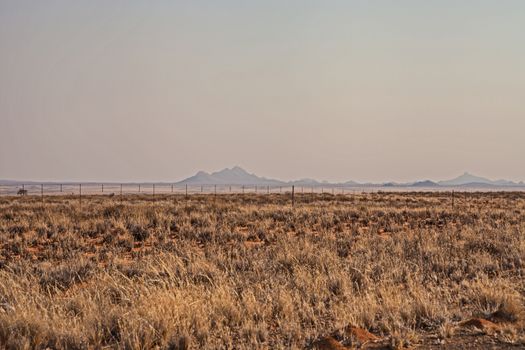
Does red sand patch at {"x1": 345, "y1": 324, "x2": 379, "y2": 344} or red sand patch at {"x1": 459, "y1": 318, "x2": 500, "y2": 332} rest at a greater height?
red sand patch at {"x1": 459, "y1": 318, "x2": 500, "y2": 332}

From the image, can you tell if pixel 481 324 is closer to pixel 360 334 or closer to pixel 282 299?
pixel 360 334

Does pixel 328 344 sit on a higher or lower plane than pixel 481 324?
lower

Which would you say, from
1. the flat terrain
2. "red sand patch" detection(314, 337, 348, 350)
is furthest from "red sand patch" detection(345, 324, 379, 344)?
"red sand patch" detection(314, 337, 348, 350)

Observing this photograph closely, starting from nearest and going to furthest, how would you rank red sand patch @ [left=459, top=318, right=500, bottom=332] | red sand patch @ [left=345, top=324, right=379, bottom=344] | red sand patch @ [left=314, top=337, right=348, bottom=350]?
1. red sand patch @ [left=314, top=337, right=348, bottom=350]
2. red sand patch @ [left=345, top=324, right=379, bottom=344]
3. red sand patch @ [left=459, top=318, right=500, bottom=332]

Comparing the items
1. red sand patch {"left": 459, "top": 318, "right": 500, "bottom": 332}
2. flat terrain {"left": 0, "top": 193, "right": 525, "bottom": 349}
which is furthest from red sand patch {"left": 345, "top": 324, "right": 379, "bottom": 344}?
red sand patch {"left": 459, "top": 318, "right": 500, "bottom": 332}

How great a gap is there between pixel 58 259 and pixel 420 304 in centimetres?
1124

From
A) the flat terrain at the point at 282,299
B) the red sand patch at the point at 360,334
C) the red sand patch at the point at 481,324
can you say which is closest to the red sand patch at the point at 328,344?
the flat terrain at the point at 282,299

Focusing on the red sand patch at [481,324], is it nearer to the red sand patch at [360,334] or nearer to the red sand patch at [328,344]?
the red sand patch at [360,334]

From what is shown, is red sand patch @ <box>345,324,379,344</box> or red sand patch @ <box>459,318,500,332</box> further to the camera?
red sand patch @ <box>459,318,500,332</box>

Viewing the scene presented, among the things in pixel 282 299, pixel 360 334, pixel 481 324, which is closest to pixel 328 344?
pixel 360 334

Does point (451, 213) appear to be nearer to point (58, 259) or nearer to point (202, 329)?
point (58, 259)

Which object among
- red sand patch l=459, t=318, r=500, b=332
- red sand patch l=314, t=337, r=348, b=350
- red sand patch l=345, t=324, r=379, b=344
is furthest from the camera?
red sand patch l=459, t=318, r=500, b=332

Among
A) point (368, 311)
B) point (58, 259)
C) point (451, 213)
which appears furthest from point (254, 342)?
point (451, 213)

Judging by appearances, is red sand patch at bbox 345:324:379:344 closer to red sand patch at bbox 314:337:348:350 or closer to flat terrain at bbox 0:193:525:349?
flat terrain at bbox 0:193:525:349
